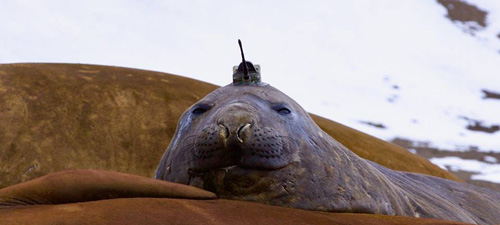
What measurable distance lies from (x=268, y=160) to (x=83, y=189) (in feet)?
1.86

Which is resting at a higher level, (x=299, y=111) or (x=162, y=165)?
(x=299, y=111)

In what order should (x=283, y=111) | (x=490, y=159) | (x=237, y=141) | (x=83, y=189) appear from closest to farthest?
(x=83, y=189) < (x=237, y=141) < (x=283, y=111) < (x=490, y=159)

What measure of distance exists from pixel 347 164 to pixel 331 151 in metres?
0.07

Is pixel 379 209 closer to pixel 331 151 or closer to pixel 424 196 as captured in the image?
pixel 331 151

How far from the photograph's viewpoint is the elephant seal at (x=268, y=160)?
199 centimetres

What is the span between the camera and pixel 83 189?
159 cm

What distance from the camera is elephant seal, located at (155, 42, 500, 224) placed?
1.99 metres

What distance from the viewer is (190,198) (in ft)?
5.64

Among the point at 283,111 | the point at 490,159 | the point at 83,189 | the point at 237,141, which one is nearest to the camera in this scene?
the point at 83,189

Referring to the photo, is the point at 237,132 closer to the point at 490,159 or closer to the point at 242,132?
the point at 242,132

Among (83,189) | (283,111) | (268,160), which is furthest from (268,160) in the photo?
(83,189)

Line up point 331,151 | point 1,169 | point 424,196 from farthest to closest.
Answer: point 1,169 → point 424,196 → point 331,151

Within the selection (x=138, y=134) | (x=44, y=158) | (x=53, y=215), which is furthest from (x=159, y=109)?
(x=53, y=215)

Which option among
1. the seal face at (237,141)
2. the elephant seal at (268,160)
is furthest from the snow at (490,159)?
the seal face at (237,141)
